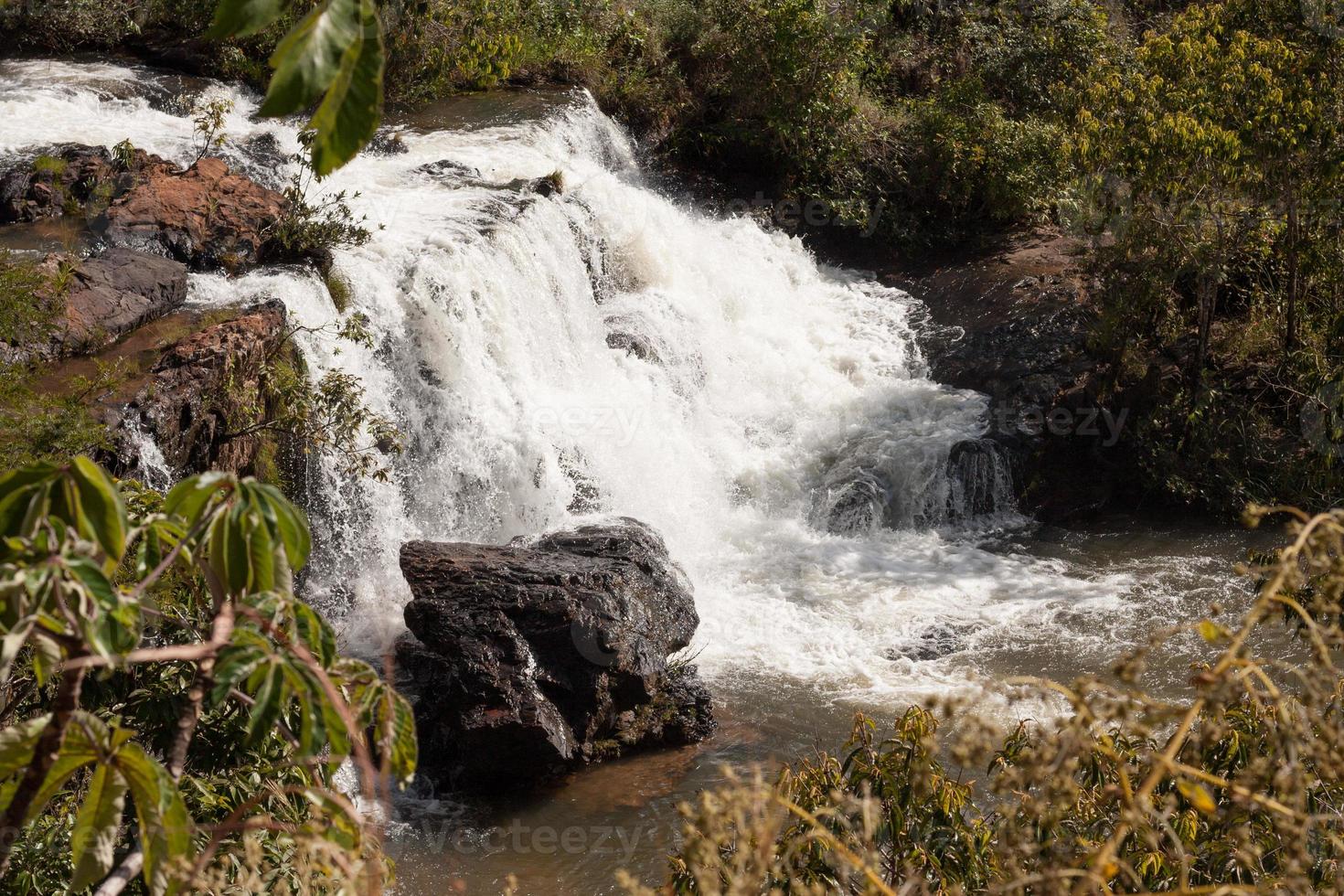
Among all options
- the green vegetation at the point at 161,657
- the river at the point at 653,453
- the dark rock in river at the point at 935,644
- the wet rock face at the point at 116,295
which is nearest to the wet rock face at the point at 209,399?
the wet rock face at the point at 116,295

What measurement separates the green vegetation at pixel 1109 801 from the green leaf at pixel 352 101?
3.75 feet

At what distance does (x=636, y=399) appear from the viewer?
1160cm

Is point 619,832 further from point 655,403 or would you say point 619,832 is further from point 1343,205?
point 1343,205

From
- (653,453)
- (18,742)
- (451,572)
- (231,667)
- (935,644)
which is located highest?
(231,667)

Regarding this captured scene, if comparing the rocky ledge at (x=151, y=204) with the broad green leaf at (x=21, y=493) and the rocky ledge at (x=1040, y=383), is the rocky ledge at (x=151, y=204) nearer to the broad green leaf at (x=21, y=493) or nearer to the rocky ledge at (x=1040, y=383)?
the rocky ledge at (x=1040, y=383)

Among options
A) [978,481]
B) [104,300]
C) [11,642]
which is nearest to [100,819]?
[11,642]

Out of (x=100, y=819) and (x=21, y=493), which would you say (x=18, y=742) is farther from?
(x=21, y=493)

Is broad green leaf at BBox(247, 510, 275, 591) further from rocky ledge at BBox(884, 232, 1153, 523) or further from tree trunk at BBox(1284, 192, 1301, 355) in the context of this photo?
tree trunk at BBox(1284, 192, 1301, 355)

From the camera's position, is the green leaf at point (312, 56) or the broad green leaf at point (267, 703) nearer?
the green leaf at point (312, 56)

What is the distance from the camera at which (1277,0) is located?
10.5m

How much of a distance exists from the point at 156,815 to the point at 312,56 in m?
1.24

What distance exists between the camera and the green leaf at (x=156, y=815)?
73.5 inches

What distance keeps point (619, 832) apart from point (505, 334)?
18.3ft

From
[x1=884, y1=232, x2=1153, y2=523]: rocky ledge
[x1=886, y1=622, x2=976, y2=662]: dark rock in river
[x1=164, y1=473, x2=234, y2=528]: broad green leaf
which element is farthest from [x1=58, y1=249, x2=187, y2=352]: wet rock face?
[x1=884, y1=232, x2=1153, y2=523]: rocky ledge
